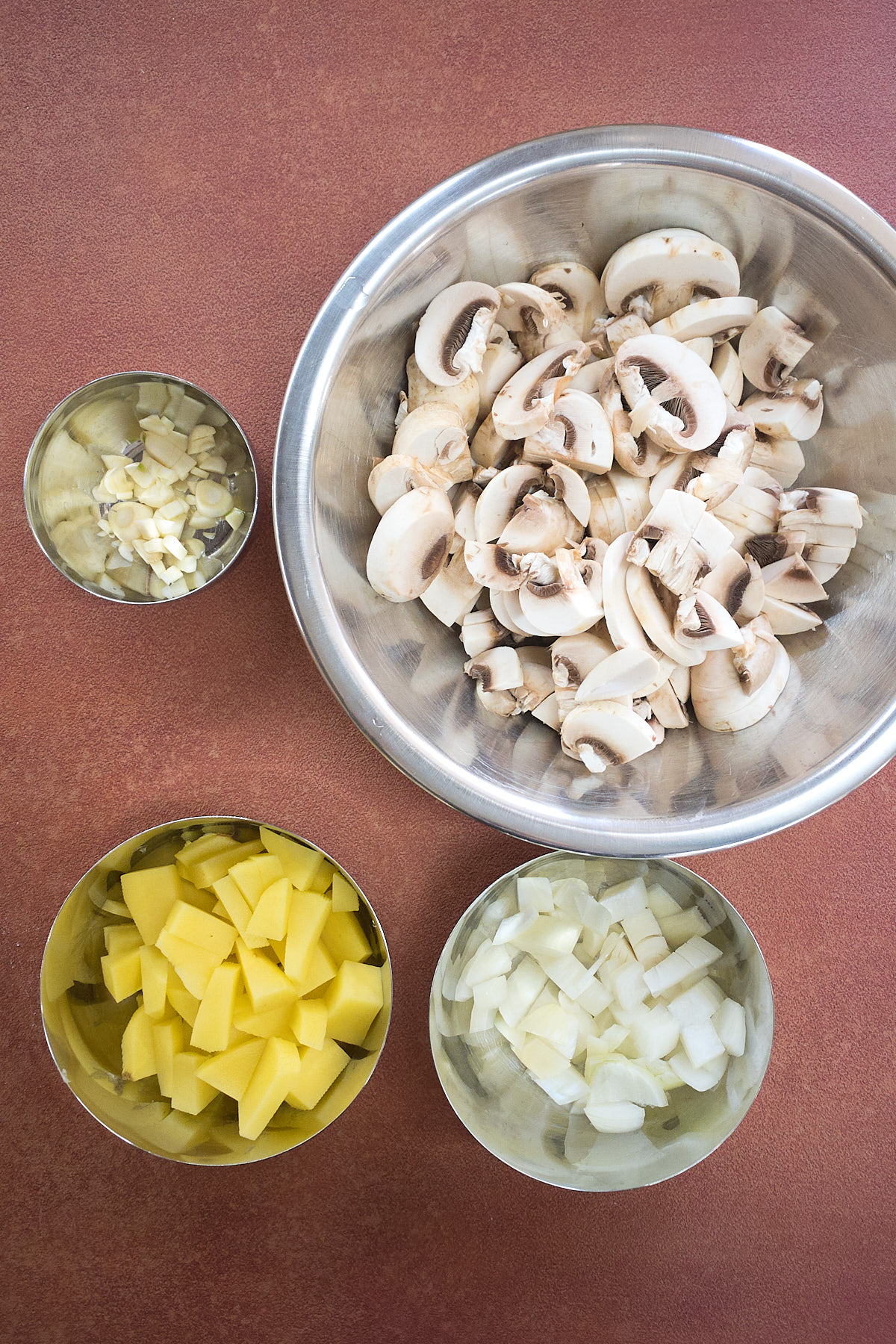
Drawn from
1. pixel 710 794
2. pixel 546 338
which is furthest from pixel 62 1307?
pixel 546 338

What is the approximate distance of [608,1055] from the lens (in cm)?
121

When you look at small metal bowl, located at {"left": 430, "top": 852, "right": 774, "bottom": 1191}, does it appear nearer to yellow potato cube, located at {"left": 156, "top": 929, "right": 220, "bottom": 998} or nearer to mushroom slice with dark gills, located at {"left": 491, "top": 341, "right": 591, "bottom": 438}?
yellow potato cube, located at {"left": 156, "top": 929, "right": 220, "bottom": 998}

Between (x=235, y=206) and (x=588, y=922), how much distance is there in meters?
1.20

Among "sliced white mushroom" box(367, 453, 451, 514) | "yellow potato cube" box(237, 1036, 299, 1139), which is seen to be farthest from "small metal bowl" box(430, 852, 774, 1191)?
"sliced white mushroom" box(367, 453, 451, 514)

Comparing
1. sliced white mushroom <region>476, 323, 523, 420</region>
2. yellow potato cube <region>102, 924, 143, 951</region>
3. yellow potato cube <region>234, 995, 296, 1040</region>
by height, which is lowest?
yellow potato cube <region>102, 924, 143, 951</region>

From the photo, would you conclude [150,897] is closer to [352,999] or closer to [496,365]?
[352,999]

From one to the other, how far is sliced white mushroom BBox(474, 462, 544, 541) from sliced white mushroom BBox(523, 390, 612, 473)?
35 millimetres

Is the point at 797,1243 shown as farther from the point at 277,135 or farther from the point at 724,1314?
the point at 277,135

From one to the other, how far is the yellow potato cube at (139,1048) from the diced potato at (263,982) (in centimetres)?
16

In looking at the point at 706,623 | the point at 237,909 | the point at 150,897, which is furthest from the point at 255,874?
the point at 706,623

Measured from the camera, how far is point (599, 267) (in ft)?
3.68

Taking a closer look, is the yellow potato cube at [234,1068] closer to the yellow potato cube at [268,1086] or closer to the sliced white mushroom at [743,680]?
the yellow potato cube at [268,1086]

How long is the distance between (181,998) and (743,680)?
85 centimetres

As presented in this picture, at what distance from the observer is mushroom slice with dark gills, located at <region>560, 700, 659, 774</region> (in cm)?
97
